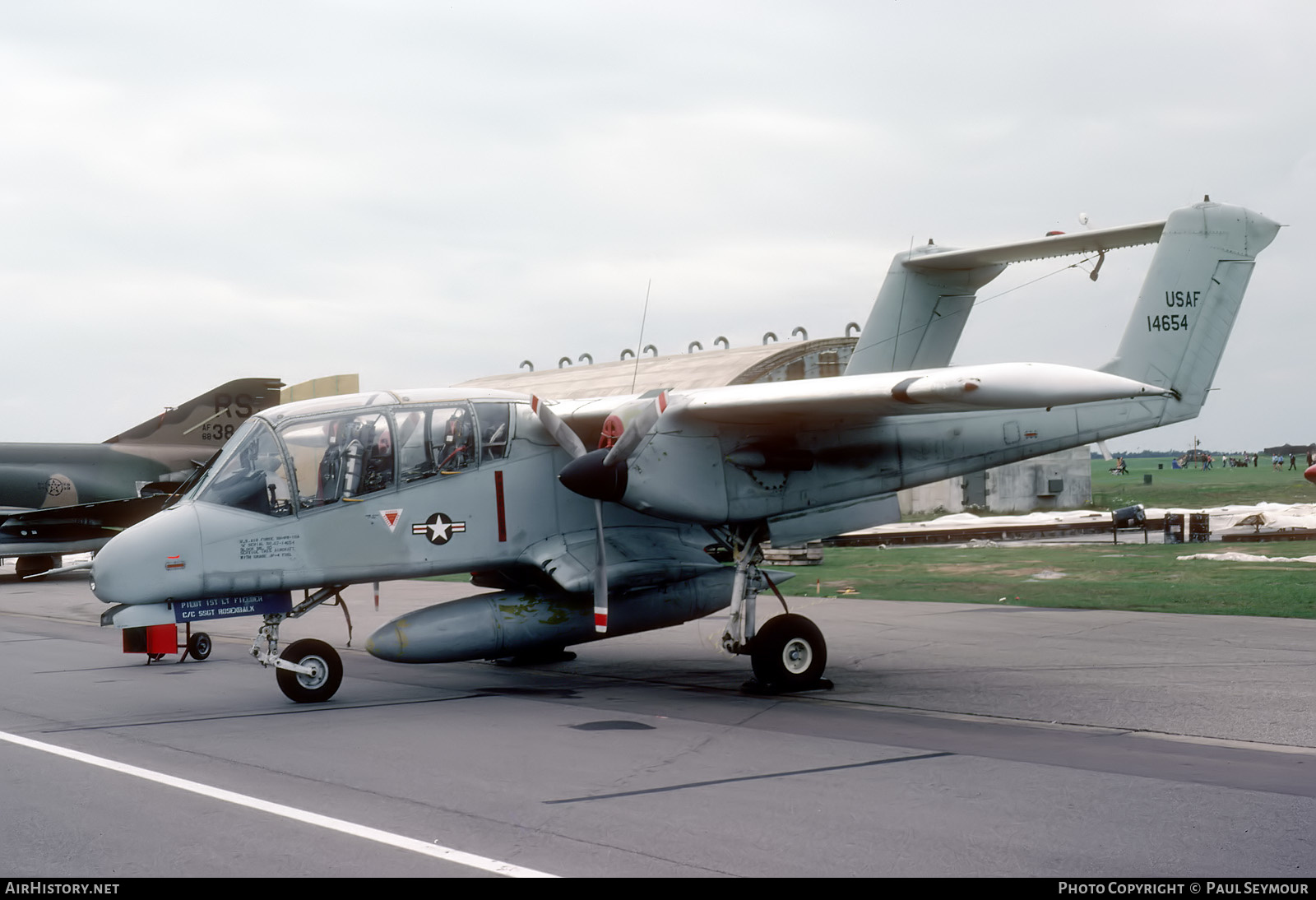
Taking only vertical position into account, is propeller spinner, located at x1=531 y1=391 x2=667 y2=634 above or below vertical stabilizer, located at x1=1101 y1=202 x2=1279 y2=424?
below

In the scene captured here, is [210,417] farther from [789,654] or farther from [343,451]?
[789,654]

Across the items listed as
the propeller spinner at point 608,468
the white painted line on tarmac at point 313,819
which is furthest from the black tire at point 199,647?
the propeller spinner at point 608,468

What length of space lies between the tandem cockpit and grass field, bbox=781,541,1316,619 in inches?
457

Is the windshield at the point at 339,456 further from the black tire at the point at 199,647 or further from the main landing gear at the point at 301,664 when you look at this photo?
the black tire at the point at 199,647

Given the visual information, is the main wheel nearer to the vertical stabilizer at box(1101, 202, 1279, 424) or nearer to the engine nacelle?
the engine nacelle

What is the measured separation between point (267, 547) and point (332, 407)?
5.48ft

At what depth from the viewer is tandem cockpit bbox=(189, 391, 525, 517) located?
1164 centimetres

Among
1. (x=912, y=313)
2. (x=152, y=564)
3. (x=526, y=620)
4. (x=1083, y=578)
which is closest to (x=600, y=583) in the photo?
(x=526, y=620)

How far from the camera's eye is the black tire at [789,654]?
12.3m

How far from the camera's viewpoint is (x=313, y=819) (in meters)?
6.89

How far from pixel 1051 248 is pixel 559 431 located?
700 centimetres

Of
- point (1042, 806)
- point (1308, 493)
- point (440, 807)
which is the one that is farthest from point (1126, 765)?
point (1308, 493)

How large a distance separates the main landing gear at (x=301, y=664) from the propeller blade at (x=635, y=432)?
3.59 metres

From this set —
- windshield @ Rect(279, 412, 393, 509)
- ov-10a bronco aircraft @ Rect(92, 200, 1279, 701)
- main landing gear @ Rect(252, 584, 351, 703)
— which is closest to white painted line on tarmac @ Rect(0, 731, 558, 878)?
ov-10a bronco aircraft @ Rect(92, 200, 1279, 701)
